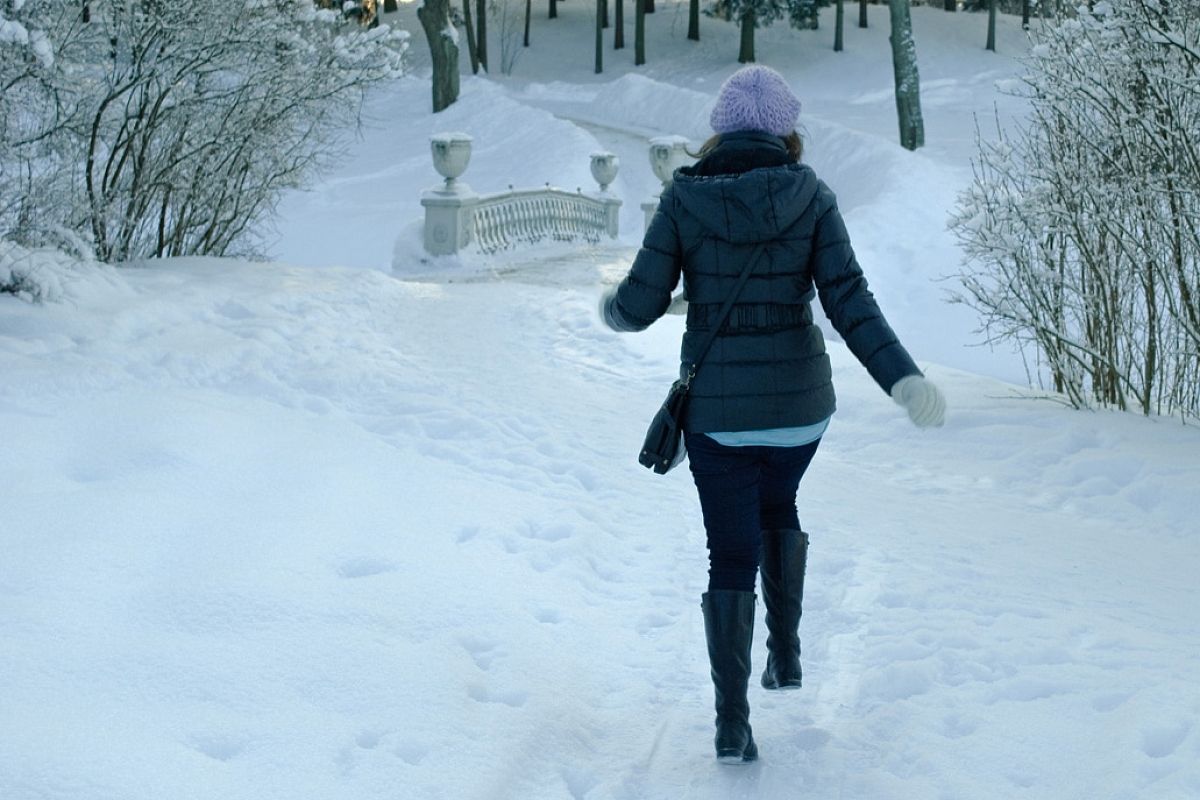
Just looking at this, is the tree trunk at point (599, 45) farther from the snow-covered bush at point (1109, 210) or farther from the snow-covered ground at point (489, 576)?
the snow-covered bush at point (1109, 210)

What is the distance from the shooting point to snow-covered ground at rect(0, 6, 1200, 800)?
12.0ft

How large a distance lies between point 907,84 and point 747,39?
1716cm

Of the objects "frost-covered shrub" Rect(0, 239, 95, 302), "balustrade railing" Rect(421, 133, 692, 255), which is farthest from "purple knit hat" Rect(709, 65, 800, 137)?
"balustrade railing" Rect(421, 133, 692, 255)

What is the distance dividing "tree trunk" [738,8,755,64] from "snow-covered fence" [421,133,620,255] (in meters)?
19.7

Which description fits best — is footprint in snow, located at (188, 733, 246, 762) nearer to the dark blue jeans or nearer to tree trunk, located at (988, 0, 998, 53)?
the dark blue jeans

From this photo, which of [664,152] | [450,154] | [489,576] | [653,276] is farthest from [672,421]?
[664,152]

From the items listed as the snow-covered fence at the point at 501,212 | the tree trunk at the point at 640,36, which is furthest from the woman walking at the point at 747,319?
the tree trunk at the point at 640,36

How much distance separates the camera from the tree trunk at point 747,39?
136 feet

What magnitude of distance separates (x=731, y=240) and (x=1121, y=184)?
215 inches

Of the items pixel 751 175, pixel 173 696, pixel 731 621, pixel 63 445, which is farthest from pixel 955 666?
pixel 63 445

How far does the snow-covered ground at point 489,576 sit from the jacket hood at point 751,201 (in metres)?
1.46

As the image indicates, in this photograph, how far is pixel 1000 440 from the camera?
320 inches

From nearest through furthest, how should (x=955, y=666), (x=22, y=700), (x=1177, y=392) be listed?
(x=22, y=700), (x=955, y=666), (x=1177, y=392)

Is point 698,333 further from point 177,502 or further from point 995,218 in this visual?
point 995,218
